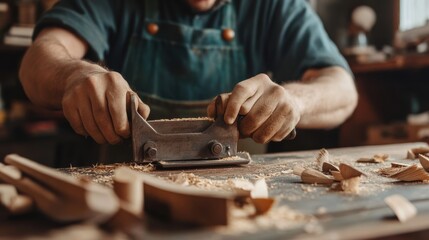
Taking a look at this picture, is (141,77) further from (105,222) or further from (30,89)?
(105,222)

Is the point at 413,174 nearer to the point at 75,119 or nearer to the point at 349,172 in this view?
the point at 349,172

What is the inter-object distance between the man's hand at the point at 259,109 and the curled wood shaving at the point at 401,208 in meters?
0.43

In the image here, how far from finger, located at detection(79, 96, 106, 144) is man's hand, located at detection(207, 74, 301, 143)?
0.24 meters

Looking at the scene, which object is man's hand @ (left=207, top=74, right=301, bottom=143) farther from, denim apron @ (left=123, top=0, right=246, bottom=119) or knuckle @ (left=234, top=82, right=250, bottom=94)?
denim apron @ (left=123, top=0, right=246, bottom=119)

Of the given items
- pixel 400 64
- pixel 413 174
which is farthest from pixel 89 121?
pixel 400 64

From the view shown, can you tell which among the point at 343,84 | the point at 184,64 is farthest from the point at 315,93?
the point at 184,64

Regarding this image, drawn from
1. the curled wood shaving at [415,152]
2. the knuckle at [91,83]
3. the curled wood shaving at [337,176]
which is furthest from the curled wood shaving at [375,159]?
the knuckle at [91,83]

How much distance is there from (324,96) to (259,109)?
1.53ft

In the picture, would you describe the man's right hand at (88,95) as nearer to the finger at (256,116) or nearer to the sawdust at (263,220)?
the finger at (256,116)

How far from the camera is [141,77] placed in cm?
172

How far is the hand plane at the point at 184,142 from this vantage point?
999 millimetres

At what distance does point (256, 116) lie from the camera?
1064 mm

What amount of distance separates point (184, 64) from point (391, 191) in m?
1.04

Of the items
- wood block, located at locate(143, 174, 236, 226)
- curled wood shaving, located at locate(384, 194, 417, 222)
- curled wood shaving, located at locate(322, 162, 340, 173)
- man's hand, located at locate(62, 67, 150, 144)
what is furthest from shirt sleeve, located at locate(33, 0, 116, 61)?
curled wood shaving, located at locate(384, 194, 417, 222)
